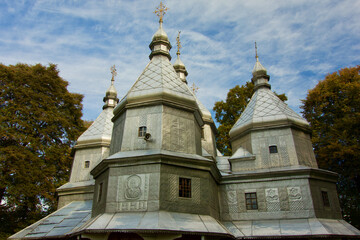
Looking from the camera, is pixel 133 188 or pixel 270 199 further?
pixel 270 199

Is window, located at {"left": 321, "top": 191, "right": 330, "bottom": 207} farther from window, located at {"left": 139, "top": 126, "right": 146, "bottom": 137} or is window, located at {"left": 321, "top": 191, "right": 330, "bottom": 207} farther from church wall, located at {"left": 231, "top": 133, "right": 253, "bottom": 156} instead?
window, located at {"left": 139, "top": 126, "right": 146, "bottom": 137}

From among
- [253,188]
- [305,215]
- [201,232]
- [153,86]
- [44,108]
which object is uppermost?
[44,108]

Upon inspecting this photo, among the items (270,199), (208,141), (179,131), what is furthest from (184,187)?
(208,141)

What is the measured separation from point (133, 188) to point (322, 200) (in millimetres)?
9279

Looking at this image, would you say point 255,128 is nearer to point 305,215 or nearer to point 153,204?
point 305,215

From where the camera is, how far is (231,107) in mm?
26391

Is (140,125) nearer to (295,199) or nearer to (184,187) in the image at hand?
(184,187)

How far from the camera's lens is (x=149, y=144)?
12.2 meters

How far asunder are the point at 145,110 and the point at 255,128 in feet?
21.9

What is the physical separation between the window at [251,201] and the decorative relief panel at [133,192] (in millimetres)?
5956

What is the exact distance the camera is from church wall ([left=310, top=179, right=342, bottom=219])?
13.1 meters

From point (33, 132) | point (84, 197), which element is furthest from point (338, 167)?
point (33, 132)

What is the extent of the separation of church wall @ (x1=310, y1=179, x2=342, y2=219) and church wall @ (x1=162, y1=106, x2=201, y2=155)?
597 centimetres

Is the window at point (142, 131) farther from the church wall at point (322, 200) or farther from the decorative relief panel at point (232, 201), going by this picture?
the church wall at point (322, 200)
